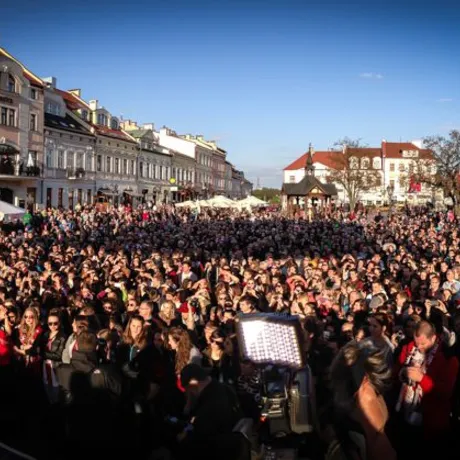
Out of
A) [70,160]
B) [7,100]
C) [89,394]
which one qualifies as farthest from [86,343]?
[70,160]

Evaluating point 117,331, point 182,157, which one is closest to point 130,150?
point 182,157

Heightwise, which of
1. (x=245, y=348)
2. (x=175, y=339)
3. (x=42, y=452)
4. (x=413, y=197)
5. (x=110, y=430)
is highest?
(x=413, y=197)

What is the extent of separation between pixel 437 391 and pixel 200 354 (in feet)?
7.51

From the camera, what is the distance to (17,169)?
36250mm

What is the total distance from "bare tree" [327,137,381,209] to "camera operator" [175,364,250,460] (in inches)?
2323

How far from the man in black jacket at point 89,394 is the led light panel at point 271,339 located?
1546 millimetres

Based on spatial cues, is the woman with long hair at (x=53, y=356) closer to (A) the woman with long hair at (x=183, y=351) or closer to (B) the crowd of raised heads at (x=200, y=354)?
(B) the crowd of raised heads at (x=200, y=354)

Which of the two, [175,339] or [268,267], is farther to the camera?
[268,267]

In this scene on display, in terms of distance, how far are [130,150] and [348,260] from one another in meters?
43.9

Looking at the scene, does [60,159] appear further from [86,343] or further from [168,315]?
[86,343]

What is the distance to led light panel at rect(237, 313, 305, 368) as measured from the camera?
9.43ft

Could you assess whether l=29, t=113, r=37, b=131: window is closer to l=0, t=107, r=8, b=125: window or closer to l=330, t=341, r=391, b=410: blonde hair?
l=0, t=107, r=8, b=125: window

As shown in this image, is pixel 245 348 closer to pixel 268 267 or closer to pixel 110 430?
pixel 110 430

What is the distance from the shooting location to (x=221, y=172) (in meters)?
85.8
